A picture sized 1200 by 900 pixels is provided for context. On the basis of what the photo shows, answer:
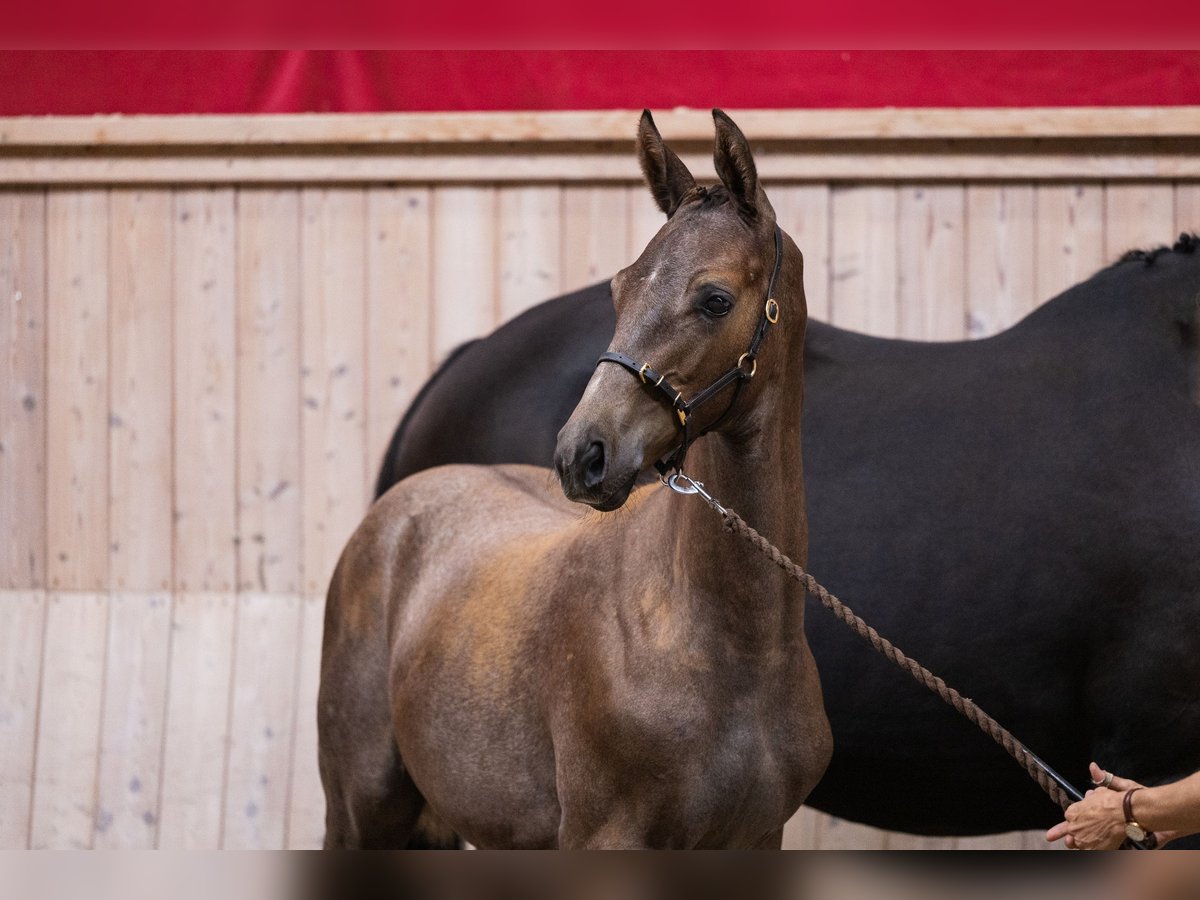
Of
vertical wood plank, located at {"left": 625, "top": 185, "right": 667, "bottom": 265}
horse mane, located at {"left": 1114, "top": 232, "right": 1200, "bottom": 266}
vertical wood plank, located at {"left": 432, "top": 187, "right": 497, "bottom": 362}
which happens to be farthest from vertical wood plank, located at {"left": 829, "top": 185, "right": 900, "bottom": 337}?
vertical wood plank, located at {"left": 432, "top": 187, "right": 497, "bottom": 362}

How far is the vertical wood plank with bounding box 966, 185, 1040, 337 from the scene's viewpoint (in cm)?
389

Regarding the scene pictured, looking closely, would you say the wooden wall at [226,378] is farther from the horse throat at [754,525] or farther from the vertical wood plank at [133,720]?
the horse throat at [754,525]

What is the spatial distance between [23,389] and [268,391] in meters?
0.84

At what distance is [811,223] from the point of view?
13.0 feet

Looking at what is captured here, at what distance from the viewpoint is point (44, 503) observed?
419 cm

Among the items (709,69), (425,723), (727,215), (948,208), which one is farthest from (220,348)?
(727,215)

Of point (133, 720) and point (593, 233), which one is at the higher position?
point (593, 233)

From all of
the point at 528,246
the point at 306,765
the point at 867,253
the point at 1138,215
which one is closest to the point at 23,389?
the point at 306,765

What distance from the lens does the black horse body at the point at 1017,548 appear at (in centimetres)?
276

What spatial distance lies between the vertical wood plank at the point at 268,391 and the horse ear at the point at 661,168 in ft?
7.77

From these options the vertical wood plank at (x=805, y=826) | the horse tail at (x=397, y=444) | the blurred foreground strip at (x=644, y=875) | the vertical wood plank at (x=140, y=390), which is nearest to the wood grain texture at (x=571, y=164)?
the vertical wood plank at (x=140, y=390)

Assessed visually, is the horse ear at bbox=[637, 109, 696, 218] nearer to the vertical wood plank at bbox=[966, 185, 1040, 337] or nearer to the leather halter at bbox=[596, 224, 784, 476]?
the leather halter at bbox=[596, 224, 784, 476]

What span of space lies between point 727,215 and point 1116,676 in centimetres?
154

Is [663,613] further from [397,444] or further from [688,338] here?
[397,444]
